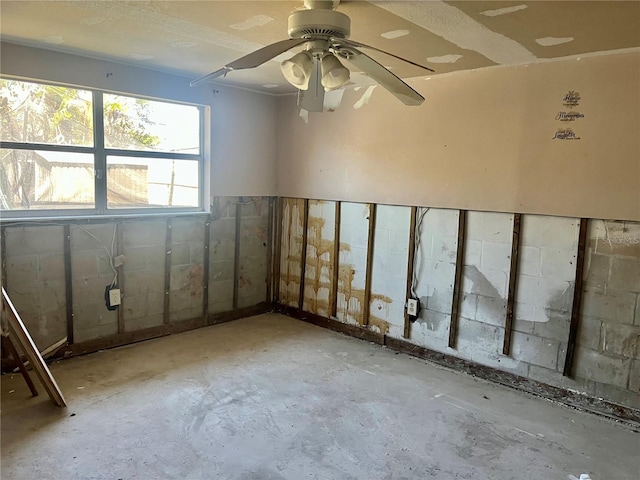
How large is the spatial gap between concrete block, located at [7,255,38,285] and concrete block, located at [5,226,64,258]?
0.12ft

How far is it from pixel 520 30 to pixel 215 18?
1.70m

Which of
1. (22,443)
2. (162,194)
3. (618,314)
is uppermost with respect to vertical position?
(162,194)

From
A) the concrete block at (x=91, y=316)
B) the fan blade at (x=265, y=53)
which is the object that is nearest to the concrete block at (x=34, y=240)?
the concrete block at (x=91, y=316)

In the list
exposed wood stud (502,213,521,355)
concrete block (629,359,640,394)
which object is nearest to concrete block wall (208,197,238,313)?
exposed wood stud (502,213,521,355)

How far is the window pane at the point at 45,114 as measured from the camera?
3.22 m

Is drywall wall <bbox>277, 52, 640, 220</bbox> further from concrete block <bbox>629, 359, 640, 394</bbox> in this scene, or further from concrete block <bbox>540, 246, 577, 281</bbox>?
concrete block <bbox>629, 359, 640, 394</bbox>

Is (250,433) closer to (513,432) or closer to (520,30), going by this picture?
(513,432)

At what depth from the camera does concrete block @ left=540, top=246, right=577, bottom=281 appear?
3.06m

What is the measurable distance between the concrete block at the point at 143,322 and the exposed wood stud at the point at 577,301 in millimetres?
3424

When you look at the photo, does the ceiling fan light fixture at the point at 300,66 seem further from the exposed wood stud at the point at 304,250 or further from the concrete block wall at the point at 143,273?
the exposed wood stud at the point at 304,250

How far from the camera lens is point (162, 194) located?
4180 millimetres

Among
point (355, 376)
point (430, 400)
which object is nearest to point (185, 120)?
point (355, 376)

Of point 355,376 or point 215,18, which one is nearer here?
point 215,18

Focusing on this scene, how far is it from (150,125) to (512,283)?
336 cm
